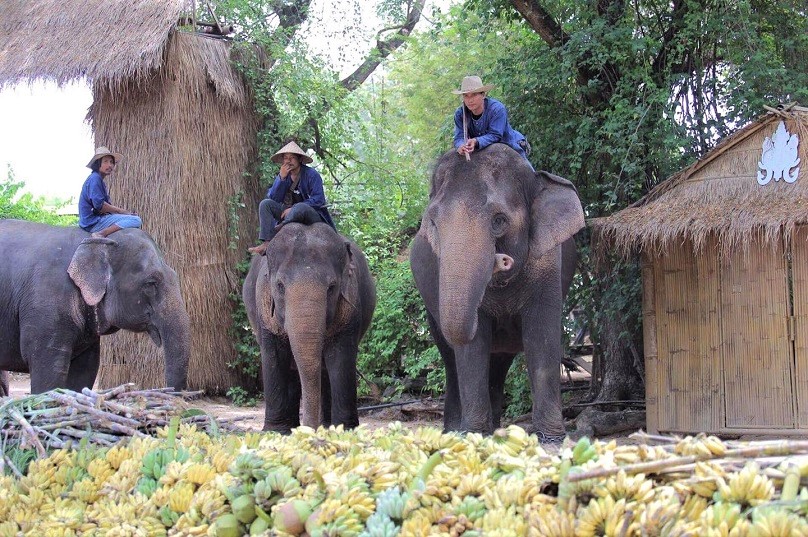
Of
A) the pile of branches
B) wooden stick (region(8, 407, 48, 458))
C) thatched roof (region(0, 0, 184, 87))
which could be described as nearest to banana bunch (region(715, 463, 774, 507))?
the pile of branches

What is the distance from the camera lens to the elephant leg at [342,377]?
8758 mm

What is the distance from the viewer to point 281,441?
4.28 metres

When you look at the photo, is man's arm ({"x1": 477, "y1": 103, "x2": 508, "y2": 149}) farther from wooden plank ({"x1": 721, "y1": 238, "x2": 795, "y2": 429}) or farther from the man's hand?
wooden plank ({"x1": 721, "y1": 238, "x2": 795, "y2": 429})

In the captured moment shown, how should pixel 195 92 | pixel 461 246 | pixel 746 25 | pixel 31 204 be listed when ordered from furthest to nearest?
pixel 31 204
pixel 195 92
pixel 746 25
pixel 461 246

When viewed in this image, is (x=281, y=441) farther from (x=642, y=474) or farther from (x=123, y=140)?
(x=123, y=140)

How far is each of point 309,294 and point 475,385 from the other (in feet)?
5.35

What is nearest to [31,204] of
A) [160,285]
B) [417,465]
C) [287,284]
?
[160,285]

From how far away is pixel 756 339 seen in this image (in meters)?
8.59

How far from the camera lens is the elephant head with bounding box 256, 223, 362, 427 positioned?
321 inches

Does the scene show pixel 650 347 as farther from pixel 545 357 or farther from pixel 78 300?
pixel 78 300

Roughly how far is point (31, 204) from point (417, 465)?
18.9 meters

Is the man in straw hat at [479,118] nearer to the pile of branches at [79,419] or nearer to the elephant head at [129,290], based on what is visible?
the elephant head at [129,290]

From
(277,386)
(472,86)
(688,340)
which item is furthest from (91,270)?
(688,340)

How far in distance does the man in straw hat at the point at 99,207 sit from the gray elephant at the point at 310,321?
55.5 inches
